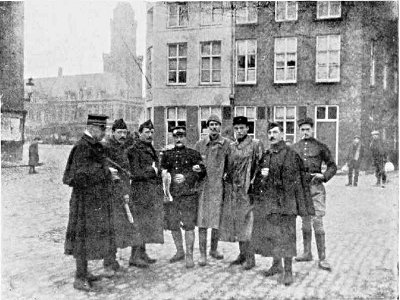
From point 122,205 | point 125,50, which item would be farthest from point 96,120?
point 125,50

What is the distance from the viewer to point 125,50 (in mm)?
11164

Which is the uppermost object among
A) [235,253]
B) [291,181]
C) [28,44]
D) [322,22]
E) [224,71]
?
[322,22]

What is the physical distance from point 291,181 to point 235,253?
63.1 inches

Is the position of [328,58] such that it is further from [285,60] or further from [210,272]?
[210,272]

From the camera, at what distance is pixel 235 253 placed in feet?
19.3

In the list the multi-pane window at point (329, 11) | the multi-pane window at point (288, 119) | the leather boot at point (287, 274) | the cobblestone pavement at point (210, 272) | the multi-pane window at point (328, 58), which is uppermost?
the multi-pane window at point (329, 11)

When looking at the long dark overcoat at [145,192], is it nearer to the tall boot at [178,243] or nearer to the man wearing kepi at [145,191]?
the man wearing kepi at [145,191]

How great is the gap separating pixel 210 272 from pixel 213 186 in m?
1.00

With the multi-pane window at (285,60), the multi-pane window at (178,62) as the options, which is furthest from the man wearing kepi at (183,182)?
the multi-pane window at (178,62)

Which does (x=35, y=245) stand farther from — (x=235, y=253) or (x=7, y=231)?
(x=235, y=253)

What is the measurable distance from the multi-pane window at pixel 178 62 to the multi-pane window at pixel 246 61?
230 cm

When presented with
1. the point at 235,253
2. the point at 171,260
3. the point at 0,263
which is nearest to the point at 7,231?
the point at 0,263

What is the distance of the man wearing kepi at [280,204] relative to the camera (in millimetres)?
4699

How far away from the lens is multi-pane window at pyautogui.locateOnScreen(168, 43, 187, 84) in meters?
19.5
